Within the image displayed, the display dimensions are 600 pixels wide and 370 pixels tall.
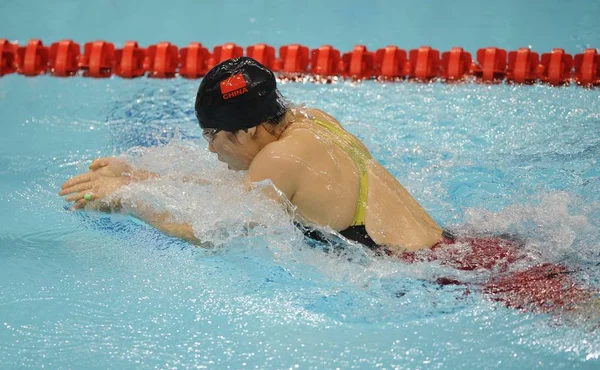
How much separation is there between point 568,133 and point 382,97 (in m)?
1.25

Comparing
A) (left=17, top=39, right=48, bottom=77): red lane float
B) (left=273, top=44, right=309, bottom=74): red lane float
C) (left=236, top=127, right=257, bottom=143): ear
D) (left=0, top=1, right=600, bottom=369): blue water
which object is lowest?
(left=0, top=1, right=600, bottom=369): blue water

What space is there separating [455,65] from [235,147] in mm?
2822

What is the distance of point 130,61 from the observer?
5.55m

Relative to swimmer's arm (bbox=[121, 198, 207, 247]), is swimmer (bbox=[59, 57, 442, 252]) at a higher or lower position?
higher

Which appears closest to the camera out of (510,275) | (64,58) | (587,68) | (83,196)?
(510,275)

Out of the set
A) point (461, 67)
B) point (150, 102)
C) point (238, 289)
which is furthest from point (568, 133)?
point (150, 102)

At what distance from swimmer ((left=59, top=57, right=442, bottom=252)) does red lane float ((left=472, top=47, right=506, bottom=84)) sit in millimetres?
2508

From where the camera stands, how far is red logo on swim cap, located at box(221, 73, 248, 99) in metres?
2.81

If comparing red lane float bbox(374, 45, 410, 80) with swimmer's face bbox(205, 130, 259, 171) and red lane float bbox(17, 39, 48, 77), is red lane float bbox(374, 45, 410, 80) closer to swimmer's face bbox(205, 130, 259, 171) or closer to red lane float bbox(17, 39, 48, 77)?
red lane float bbox(17, 39, 48, 77)

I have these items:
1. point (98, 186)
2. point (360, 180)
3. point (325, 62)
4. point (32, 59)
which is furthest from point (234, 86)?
point (32, 59)

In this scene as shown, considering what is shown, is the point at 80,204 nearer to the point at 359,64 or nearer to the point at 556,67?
the point at 359,64

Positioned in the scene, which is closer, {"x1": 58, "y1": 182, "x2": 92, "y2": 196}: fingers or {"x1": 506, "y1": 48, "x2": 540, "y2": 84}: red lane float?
{"x1": 58, "y1": 182, "x2": 92, "y2": 196}: fingers

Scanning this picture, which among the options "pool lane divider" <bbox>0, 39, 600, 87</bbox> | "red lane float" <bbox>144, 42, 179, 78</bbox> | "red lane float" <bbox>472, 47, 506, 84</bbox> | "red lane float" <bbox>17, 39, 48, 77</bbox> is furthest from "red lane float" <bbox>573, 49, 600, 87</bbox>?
"red lane float" <bbox>17, 39, 48, 77</bbox>

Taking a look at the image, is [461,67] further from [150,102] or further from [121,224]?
[121,224]
